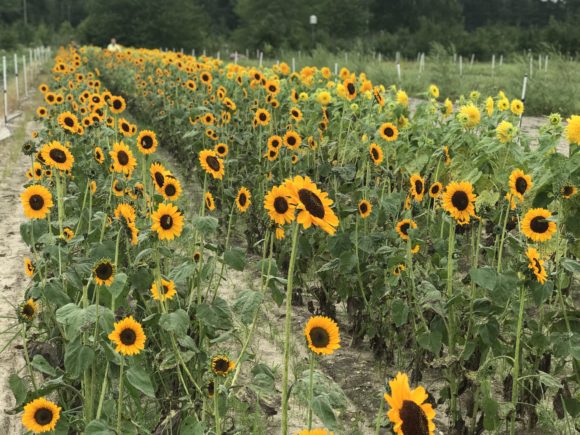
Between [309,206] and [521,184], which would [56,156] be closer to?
[309,206]

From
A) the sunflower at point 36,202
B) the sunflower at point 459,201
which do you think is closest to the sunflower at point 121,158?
the sunflower at point 36,202

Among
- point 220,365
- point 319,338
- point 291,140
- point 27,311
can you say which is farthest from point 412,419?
point 291,140

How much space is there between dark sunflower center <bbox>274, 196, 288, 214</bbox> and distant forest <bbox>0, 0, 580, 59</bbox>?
32.3m

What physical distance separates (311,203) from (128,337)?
80cm

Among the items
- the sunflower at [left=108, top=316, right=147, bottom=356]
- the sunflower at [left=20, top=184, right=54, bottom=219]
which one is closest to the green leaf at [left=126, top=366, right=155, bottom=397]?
the sunflower at [left=108, top=316, right=147, bottom=356]

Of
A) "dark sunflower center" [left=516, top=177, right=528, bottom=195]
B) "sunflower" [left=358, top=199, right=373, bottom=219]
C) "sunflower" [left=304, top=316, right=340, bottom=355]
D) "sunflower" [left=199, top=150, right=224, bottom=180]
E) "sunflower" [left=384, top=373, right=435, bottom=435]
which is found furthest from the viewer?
"sunflower" [left=358, top=199, right=373, bottom=219]

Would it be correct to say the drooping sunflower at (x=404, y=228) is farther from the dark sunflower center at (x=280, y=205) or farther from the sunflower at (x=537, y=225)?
the dark sunflower center at (x=280, y=205)

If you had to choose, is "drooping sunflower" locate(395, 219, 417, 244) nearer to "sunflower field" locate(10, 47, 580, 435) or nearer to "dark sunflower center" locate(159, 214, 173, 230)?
"sunflower field" locate(10, 47, 580, 435)

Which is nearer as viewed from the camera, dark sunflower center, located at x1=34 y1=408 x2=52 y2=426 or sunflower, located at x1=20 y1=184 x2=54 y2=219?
dark sunflower center, located at x1=34 y1=408 x2=52 y2=426

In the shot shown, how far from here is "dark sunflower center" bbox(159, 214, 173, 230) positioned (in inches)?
110

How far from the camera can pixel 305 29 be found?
52188mm

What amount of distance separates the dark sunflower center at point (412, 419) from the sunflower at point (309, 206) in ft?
2.09

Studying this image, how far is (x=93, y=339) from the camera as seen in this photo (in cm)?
264

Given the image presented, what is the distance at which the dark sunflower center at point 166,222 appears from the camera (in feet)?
9.13
